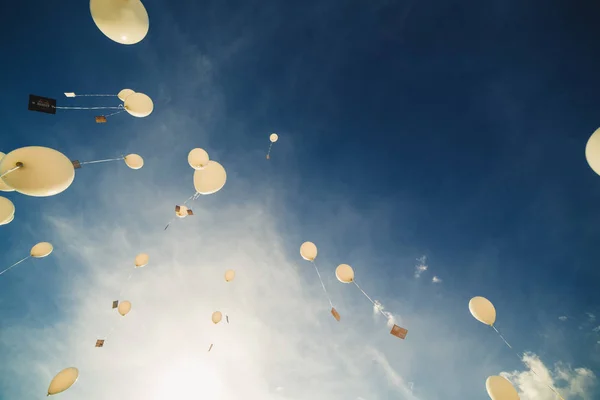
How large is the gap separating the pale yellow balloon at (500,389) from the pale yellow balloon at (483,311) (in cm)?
68

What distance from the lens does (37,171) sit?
2314 mm

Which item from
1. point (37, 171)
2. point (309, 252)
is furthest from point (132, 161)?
point (309, 252)

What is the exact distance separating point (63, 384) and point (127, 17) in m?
5.10

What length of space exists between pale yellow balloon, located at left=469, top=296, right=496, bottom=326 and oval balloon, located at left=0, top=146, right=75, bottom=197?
544 cm

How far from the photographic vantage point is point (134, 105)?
11.4 ft

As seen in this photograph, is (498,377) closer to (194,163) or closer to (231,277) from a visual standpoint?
(231,277)

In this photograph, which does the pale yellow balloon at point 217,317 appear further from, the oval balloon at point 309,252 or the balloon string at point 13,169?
the balloon string at point 13,169

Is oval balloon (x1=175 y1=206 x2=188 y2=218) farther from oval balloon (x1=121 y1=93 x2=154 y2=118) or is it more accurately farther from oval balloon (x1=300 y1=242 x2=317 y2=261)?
oval balloon (x1=300 y1=242 x2=317 y2=261)

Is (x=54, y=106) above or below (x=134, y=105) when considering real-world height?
below

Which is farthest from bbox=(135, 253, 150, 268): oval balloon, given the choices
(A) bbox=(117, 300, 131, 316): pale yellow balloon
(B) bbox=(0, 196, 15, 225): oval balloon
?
(B) bbox=(0, 196, 15, 225): oval balloon

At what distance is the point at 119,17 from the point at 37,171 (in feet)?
6.53

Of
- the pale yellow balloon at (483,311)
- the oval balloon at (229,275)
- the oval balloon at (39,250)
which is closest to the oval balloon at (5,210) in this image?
the oval balloon at (39,250)

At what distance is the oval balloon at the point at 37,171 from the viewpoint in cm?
223

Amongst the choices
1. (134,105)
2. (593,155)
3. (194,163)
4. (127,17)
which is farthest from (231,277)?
(593,155)
